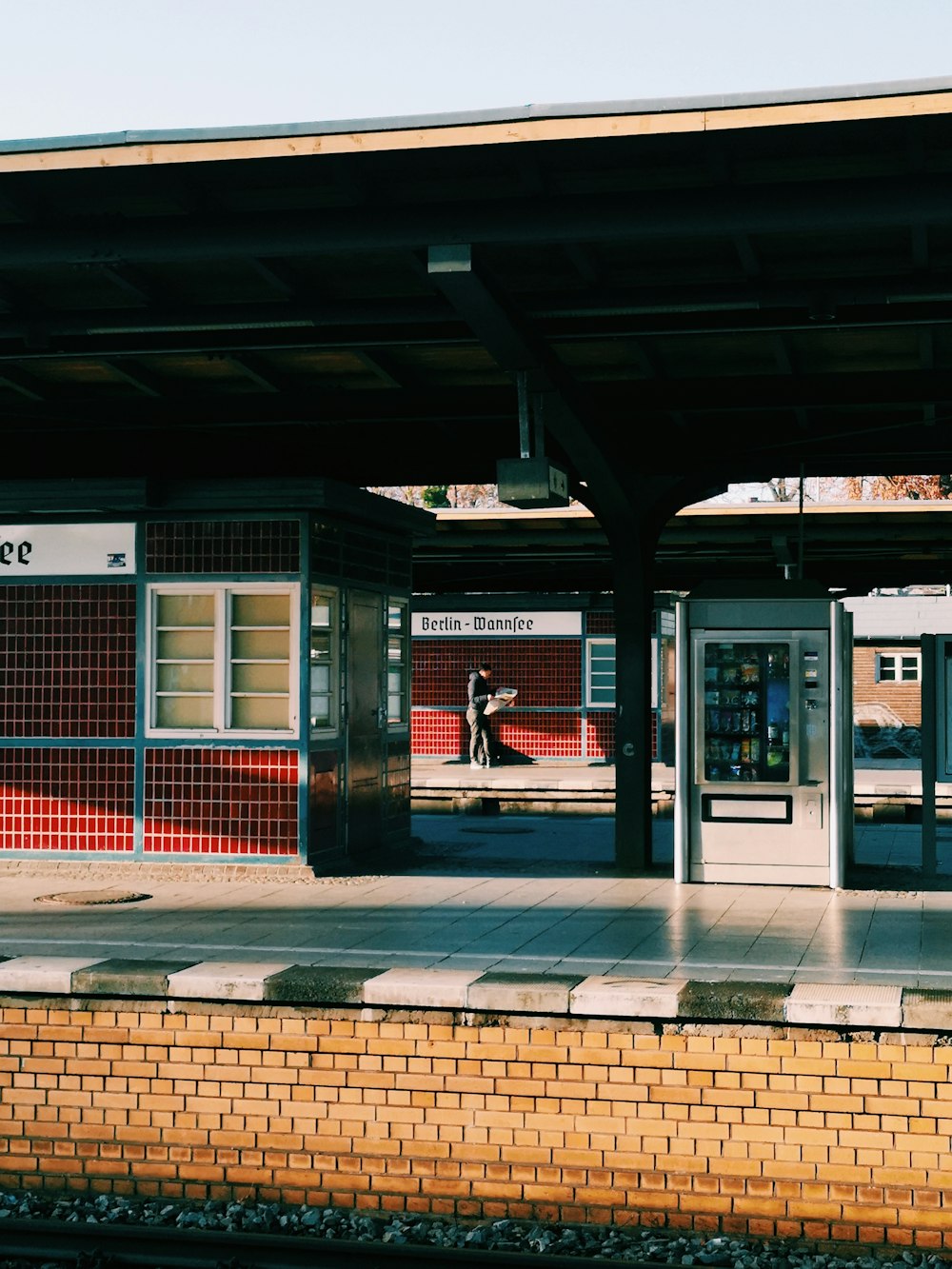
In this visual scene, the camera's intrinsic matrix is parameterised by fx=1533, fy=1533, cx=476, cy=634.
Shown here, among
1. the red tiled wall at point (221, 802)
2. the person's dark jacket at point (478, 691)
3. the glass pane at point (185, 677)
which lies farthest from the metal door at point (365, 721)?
the person's dark jacket at point (478, 691)

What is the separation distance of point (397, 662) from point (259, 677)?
2.21m

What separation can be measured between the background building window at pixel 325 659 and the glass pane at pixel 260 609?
23cm

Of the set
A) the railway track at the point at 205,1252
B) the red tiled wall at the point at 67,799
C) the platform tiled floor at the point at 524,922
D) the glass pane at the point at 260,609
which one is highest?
the glass pane at the point at 260,609

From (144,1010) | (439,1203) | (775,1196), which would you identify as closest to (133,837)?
(144,1010)

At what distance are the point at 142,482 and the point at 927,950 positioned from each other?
6.61 m

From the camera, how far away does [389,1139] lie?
22.0 ft

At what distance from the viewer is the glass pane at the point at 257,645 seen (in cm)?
1174

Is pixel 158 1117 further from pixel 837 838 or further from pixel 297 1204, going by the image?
pixel 837 838

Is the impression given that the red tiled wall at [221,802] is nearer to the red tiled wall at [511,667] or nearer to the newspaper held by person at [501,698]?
the newspaper held by person at [501,698]

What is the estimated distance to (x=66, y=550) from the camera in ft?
39.6

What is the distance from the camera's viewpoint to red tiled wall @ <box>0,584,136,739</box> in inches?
470

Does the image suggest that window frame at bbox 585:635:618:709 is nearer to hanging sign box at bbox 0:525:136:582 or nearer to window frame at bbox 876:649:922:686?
window frame at bbox 876:649:922:686

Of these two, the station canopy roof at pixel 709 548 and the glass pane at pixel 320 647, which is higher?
the station canopy roof at pixel 709 548

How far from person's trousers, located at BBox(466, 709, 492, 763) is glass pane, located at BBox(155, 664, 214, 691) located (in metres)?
12.6
